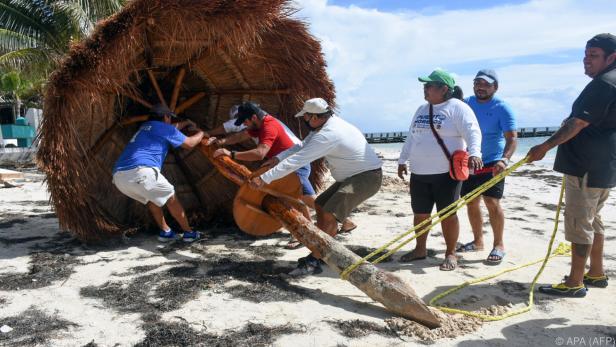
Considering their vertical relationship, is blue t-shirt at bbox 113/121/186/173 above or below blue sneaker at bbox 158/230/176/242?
above

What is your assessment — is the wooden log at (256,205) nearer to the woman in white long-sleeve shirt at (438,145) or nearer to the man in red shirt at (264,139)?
the man in red shirt at (264,139)

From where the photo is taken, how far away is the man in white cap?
137 inches

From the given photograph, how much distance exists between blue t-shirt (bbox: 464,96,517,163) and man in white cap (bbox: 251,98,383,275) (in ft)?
3.21

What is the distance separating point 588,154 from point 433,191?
1140 mm

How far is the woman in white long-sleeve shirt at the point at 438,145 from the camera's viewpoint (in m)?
3.57

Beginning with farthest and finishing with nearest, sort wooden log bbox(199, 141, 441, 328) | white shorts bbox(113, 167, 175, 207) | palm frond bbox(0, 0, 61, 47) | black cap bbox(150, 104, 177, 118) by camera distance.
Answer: palm frond bbox(0, 0, 61, 47), black cap bbox(150, 104, 177, 118), white shorts bbox(113, 167, 175, 207), wooden log bbox(199, 141, 441, 328)

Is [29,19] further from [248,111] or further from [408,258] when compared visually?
[408,258]

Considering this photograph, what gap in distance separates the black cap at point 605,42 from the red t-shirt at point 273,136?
2.60m

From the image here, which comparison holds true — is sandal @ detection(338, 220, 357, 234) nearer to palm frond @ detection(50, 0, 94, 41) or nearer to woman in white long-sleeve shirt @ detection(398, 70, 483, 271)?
woman in white long-sleeve shirt @ detection(398, 70, 483, 271)

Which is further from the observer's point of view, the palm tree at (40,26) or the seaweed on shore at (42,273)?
the palm tree at (40,26)

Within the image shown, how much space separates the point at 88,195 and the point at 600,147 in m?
4.14

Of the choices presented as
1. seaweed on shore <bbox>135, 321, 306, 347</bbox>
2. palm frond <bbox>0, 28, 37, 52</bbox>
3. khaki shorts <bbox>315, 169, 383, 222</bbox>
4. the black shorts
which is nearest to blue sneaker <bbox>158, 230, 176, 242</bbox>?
khaki shorts <bbox>315, 169, 383, 222</bbox>

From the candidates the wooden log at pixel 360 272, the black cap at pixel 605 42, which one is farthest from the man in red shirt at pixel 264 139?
the black cap at pixel 605 42

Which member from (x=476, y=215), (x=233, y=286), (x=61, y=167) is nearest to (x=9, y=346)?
(x=233, y=286)
